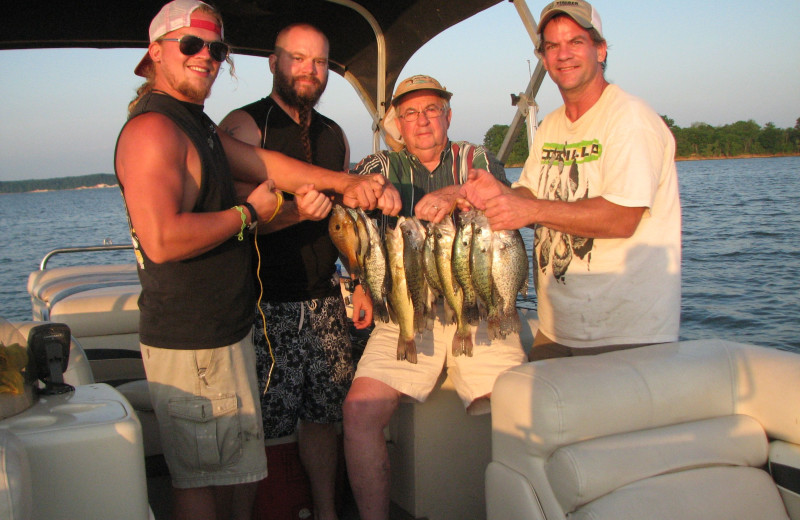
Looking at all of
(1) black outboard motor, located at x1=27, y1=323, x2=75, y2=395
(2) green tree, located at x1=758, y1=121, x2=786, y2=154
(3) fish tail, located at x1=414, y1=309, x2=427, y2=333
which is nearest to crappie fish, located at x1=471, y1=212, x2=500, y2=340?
(3) fish tail, located at x1=414, y1=309, x2=427, y2=333

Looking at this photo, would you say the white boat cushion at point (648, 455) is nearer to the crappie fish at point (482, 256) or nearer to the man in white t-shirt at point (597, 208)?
the man in white t-shirt at point (597, 208)

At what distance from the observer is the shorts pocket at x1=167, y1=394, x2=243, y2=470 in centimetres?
292

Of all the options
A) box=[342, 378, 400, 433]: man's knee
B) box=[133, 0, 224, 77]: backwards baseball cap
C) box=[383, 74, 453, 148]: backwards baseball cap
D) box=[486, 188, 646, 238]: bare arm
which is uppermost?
box=[133, 0, 224, 77]: backwards baseball cap

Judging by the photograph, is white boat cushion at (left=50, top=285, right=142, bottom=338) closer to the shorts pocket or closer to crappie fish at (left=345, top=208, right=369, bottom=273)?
the shorts pocket

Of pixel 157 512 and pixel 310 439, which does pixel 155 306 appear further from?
pixel 157 512

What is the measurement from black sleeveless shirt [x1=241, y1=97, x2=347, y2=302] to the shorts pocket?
0.89 meters

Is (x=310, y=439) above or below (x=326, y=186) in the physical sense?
below

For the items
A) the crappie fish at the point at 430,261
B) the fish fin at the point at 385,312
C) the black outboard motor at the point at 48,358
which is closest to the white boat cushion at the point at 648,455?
the crappie fish at the point at 430,261

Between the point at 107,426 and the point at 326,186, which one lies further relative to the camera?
the point at 326,186

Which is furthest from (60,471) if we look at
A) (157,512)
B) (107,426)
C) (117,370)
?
(117,370)

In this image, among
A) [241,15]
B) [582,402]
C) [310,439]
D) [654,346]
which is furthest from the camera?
[241,15]

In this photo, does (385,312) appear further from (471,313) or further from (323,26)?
(323,26)

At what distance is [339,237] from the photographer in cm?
336

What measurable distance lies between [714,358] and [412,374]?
1512 millimetres
